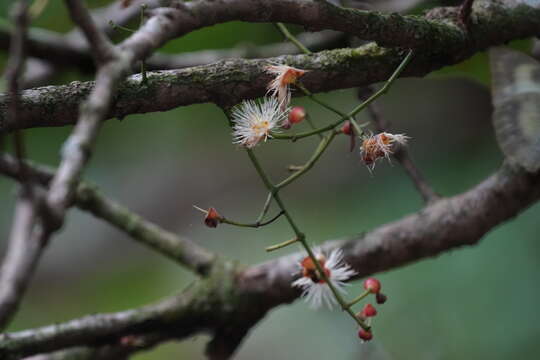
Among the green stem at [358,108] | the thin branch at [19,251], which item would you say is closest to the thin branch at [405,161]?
the green stem at [358,108]

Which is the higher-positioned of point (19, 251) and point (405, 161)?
point (19, 251)

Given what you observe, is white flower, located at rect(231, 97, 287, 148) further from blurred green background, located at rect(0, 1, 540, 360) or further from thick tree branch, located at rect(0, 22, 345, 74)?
thick tree branch, located at rect(0, 22, 345, 74)

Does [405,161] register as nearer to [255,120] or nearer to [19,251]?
[255,120]

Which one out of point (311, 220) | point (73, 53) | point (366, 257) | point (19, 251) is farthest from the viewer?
point (311, 220)

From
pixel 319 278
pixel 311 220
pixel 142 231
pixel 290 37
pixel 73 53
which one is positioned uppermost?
pixel 73 53

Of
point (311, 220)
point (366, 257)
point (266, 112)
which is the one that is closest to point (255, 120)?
point (266, 112)

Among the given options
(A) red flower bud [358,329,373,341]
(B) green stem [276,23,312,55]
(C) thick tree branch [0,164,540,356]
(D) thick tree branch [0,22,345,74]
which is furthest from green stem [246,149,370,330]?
(D) thick tree branch [0,22,345,74]

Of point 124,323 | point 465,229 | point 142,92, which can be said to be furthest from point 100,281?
point 142,92
